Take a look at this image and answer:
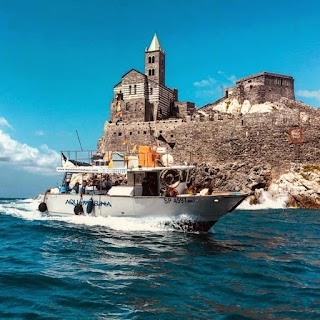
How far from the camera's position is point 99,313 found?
758 centimetres

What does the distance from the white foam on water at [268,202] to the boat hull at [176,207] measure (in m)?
19.8

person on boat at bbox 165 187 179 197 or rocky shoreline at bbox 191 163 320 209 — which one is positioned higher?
rocky shoreline at bbox 191 163 320 209

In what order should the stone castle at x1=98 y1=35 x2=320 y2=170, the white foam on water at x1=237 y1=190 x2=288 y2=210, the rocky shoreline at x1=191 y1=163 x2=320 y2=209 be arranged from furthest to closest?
the stone castle at x1=98 y1=35 x2=320 y2=170 < the white foam on water at x1=237 y1=190 x2=288 y2=210 < the rocky shoreline at x1=191 y1=163 x2=320 y2=209

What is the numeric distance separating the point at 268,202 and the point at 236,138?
30.1 feet

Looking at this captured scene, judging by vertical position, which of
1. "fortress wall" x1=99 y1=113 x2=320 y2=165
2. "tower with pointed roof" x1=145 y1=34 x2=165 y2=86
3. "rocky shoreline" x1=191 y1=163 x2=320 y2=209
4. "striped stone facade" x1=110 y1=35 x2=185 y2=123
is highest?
"tower with pointed roof" x1=145 y1=34 x2=165 y2=86

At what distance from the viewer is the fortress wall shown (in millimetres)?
40375

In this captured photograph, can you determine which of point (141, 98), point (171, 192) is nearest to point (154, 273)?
point (171, 192)

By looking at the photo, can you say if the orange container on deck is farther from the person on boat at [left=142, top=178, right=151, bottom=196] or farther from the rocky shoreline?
the rocky shoreline

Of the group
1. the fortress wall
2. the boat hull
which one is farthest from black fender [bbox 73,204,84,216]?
the fortress wall

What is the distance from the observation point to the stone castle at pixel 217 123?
134 ft

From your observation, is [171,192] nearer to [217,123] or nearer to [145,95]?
[217,123]

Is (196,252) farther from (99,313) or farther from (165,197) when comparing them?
(99,313)

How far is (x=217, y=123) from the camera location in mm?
45438

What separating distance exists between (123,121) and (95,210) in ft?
114
